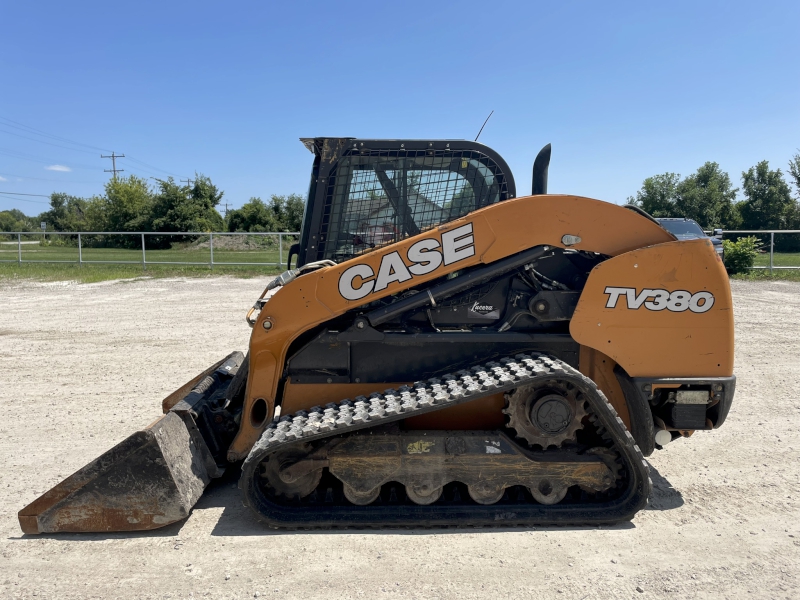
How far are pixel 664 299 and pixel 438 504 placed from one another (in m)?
2.05

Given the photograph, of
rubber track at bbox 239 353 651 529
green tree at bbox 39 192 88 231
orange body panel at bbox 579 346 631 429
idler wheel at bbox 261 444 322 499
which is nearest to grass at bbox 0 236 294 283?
idler wheel at bbox 261 444 322 499

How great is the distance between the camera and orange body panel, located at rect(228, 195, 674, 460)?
13.0 ft

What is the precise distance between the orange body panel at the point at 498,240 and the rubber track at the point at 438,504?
2.27 ft

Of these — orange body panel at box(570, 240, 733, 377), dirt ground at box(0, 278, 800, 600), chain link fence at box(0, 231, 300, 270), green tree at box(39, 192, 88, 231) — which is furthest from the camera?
green tree at box(39, 192, 88, 231)

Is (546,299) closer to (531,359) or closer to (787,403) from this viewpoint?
(531,359)

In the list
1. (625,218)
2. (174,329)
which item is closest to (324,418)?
(625,218)

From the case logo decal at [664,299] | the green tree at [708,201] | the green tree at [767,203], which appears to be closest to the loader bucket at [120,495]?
the case logo decal at [664,299]

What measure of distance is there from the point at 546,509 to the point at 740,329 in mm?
8626

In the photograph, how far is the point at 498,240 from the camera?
399 centimetres

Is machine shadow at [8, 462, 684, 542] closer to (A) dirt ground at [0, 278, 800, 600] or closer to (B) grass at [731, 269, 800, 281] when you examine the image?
(A) dirt ground at [0, 278, 800, 600]

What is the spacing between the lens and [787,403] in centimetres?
641

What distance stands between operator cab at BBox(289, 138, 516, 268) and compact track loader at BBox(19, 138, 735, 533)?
0.01 m

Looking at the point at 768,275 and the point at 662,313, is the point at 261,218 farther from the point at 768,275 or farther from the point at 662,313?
the point at 662,313

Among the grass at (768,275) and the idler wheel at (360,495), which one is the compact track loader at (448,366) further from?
the grass at (768,275)
